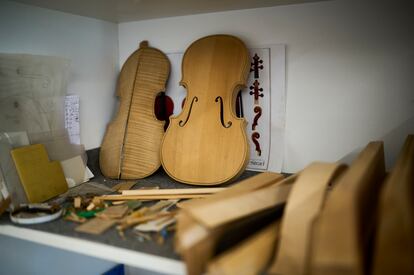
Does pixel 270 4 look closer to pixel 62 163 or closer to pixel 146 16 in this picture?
pixel 146 16

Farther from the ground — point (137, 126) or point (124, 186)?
point (137, 126)

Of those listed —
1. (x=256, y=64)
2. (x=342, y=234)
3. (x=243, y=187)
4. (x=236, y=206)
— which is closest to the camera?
(x=342, y=234)

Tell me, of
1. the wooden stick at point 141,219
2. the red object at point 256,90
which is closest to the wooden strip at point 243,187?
the wooden stick at point 141,219

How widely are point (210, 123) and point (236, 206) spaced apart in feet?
1.99

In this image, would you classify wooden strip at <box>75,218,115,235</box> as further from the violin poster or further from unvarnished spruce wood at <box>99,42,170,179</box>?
the violin poster

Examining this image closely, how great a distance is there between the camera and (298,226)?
0.62 metres

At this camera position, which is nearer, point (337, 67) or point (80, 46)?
point (337, 67)

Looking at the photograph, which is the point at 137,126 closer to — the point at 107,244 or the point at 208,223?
the point at 107,244

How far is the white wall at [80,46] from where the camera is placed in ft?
3.88

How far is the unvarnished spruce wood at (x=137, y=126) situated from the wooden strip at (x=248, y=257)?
776 mm

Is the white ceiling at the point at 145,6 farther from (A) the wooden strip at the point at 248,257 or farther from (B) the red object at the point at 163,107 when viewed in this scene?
(A) the wooden strip at the point at 248,257

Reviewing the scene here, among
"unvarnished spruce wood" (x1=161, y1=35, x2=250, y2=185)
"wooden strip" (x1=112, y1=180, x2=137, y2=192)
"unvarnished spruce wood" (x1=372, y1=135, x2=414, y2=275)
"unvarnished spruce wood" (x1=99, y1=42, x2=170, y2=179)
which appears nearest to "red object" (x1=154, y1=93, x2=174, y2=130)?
"unvarnished spruce wood" (x1=99, y1=42, x2=170, y2=179)

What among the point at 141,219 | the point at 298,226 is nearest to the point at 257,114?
the point at 141,219

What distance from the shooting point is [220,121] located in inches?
49.3
